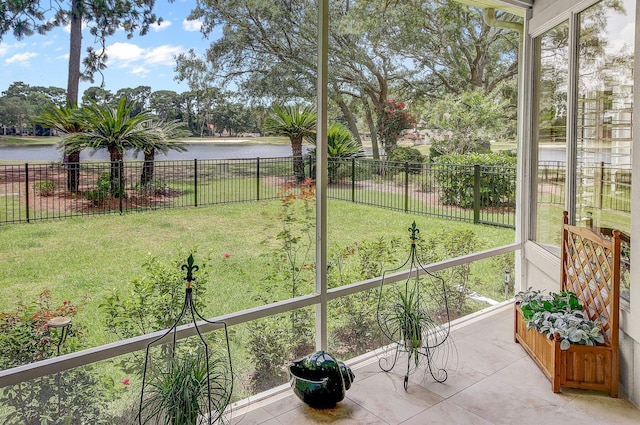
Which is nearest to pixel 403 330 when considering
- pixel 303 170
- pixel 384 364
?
pixel 384 364

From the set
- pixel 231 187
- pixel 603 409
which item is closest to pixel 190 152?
pixel 231 187

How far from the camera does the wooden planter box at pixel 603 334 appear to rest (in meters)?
2.71

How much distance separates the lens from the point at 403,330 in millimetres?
2982

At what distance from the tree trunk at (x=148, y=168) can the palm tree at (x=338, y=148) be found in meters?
1.10

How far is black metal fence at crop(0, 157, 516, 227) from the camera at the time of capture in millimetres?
2355

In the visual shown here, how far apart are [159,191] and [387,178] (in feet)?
6.63

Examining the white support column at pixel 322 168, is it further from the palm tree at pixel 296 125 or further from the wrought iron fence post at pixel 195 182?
the wrought iron fence post at pixel 195 182

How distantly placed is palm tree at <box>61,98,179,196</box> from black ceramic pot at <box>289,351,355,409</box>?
4.43 ft

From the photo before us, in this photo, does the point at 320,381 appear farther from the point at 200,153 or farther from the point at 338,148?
the point at 338,148

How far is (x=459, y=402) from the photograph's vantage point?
2711mm

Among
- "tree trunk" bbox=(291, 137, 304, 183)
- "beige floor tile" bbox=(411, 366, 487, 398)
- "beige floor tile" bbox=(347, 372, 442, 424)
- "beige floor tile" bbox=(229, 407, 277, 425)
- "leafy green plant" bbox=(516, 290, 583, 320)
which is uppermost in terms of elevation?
"tree trunk" bbox=(291, 137, 304, 183)

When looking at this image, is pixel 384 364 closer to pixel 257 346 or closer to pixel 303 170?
pixel 257 346

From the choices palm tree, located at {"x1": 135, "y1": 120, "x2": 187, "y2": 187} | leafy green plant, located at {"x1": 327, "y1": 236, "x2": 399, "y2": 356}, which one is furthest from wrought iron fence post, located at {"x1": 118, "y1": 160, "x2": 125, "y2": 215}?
leafy green plant, located at {"x1": 327, "y1": 236, "x2": 399, "y2": 356}

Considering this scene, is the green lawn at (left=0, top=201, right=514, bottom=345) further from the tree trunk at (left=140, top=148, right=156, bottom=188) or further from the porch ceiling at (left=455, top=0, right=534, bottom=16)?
the porch ceiling at (left=455, top=0, right=534, bottom=16)
